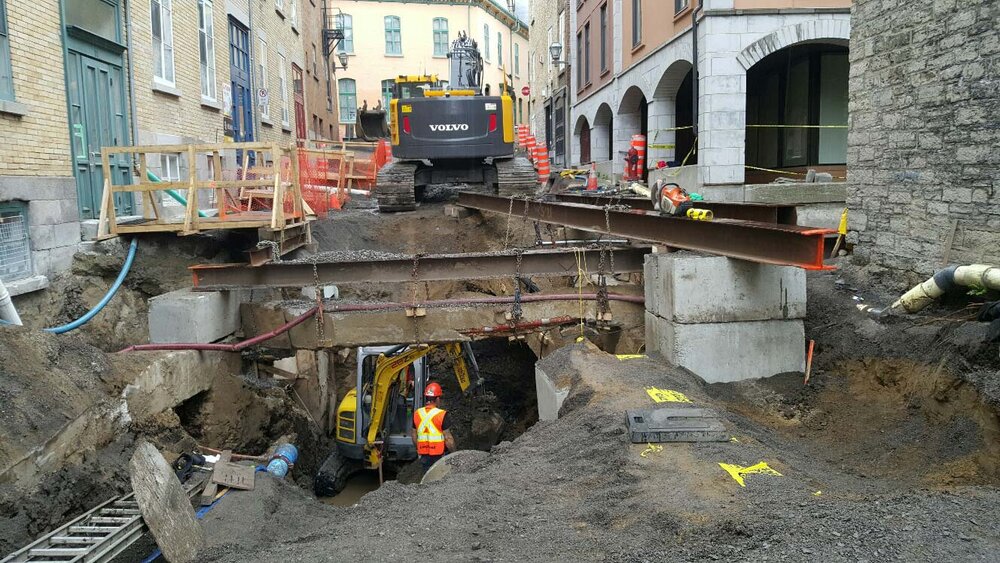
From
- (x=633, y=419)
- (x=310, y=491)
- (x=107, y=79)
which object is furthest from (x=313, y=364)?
(x=633, y=419)

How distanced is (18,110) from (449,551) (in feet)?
23.1

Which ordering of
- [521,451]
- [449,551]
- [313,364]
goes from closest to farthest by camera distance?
[449,551] < [521,451] < [313,364]

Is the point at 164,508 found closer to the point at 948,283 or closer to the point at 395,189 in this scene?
the point at 948,283

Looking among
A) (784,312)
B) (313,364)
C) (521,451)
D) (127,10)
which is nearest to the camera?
(521,451)

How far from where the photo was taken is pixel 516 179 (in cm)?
1535

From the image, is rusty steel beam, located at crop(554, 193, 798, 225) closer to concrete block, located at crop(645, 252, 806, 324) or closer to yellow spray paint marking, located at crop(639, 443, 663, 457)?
concrete block, located at crop(645, 252, 806, 324)

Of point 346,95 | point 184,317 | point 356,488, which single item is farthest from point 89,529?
point 346,95

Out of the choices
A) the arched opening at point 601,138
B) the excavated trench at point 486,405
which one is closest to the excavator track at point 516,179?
the excavated trench at point 486,405

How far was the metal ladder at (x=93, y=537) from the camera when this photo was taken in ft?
14.5

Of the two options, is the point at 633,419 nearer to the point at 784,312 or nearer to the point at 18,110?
the point at 784,312

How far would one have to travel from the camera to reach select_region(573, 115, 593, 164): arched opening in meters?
31.5

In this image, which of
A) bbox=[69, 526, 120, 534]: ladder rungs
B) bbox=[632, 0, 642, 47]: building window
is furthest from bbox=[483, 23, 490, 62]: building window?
bbox=[69, 526, 120, 534]: ladder rungs

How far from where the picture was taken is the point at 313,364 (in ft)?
40.6

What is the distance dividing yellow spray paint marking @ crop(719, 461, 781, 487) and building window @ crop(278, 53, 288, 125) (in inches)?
788
